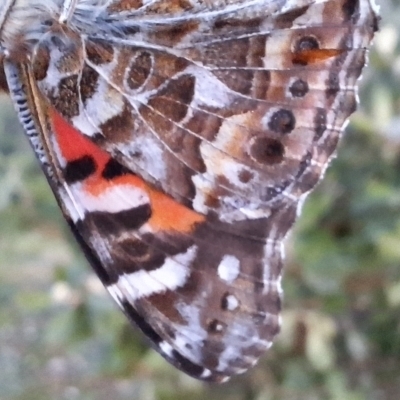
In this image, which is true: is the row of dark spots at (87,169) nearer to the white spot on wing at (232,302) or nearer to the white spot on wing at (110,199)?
the white spot on wing at (110,199)

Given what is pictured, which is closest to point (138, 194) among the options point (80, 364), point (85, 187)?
point (85, 187)

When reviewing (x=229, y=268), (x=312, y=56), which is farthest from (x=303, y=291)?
(x=312, y=56)

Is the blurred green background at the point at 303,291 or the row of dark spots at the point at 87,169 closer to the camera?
the row of dark spots at the point at 87,169

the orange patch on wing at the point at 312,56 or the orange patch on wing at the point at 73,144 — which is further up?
the orange patch on wing at the point at 312,56

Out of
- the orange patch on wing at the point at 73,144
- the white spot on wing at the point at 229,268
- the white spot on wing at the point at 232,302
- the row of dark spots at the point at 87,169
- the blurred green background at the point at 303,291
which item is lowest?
the blurred green background at the point at 303,291

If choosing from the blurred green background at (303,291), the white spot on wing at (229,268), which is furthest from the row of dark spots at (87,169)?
the blurred green background at (303,291)

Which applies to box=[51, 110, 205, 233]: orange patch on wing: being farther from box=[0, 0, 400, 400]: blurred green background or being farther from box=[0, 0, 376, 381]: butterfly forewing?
box=[0, 0, 400, 400]: blurred green background
